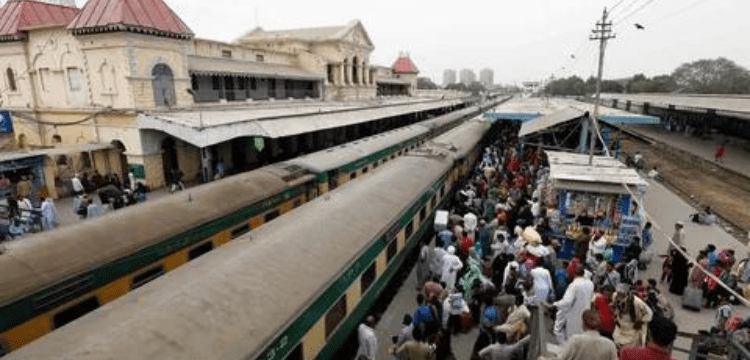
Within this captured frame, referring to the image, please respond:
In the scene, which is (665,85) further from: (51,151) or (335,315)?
(335,315)

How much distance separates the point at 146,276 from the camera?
26.5 ft

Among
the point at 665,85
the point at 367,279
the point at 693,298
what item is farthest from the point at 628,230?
the point at 665,85

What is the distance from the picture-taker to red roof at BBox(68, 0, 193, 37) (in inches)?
800

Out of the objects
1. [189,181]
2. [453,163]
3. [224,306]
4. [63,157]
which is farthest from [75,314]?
[63,157]

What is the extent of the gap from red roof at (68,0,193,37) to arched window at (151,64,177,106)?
1.80 meters

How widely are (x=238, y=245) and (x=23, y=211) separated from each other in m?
13.1

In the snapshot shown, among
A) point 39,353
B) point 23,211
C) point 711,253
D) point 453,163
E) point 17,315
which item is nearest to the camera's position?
point 39,353

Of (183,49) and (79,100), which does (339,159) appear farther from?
(79,100)

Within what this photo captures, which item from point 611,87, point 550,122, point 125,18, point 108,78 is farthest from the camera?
point 611,87

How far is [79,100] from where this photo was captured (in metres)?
23.0

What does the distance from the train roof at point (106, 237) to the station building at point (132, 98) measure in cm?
878

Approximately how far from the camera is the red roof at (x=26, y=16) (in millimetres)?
24203

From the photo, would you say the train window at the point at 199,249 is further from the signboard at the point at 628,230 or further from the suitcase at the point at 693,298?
the suitcase at the point at 693,298

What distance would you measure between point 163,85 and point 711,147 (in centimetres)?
4472
